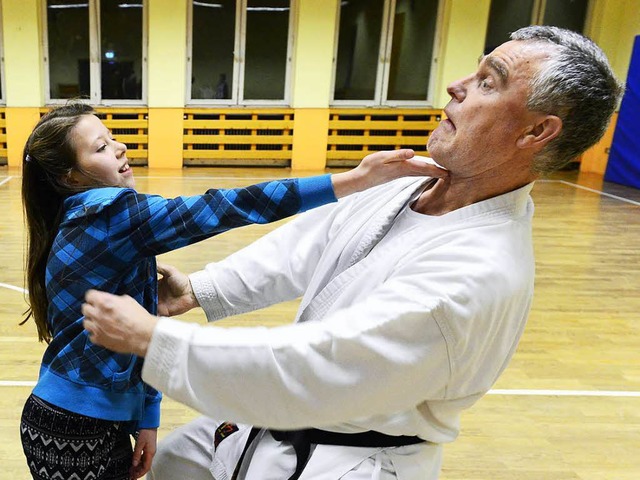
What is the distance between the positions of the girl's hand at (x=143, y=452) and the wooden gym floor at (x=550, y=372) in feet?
3.25

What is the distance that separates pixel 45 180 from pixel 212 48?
990 centimetres

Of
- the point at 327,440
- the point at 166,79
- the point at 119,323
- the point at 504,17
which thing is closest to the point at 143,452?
the point at 327,440

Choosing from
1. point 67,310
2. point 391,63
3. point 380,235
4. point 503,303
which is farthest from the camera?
point 391,63

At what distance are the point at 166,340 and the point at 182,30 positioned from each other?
393 inches

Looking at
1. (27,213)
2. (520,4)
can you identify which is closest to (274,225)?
(27,213)

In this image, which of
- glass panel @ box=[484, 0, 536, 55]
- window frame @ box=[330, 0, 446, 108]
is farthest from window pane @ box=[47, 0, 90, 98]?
glass panel @ box=[484, 0, 536, 55]

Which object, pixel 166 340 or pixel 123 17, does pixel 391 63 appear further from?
pixel 166 340

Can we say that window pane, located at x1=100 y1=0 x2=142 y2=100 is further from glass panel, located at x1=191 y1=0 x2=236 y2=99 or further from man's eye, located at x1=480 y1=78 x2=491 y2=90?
man's eye, located at x1=480 y1=78 x2=491 y2=90

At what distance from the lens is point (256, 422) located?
1.11 metres

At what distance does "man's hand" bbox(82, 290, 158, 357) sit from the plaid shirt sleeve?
25 cm

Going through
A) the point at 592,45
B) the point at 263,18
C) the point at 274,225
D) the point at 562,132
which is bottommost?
the point at 274,225

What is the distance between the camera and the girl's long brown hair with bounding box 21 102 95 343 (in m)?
1.45

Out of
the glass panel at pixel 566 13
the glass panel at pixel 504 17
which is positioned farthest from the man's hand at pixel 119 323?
the glass panel at pixel 566 13

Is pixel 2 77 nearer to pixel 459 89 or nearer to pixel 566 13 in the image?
pixel 566 13
